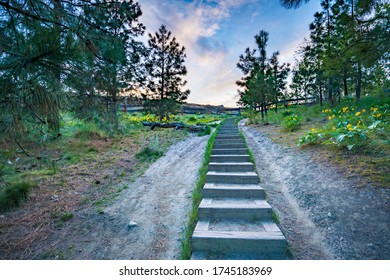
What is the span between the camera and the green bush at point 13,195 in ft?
10.7

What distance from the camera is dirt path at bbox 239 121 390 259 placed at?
2148mm

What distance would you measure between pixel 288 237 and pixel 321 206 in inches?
34.7

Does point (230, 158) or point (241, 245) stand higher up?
point (230, 158)

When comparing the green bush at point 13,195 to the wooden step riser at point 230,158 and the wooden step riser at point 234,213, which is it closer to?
the wooden step riser at point 234,213

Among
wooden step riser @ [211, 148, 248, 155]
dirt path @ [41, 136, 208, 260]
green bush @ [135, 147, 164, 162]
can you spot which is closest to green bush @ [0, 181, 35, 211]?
dirt path @ [41, 136, 208, 260]

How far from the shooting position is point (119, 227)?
2.90 metres

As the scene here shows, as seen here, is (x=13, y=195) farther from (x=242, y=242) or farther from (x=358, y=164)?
(x=358, y=164)

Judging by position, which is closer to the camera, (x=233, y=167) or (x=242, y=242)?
(x=242, y=242)

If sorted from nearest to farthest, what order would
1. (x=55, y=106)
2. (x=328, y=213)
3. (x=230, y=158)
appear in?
1. (x=55, y=106)
2. (x=328, y=213)
3. (x=230, y=158)

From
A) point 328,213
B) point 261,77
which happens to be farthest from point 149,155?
point 261,77

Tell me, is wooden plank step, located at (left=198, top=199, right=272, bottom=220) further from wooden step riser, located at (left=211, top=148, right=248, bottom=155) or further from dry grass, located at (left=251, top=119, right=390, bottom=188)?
wooden step riser, located at (left=211, top=148, right=248, bottom=155)

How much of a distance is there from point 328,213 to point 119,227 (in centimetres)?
328

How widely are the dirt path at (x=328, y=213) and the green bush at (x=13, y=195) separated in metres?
4.77

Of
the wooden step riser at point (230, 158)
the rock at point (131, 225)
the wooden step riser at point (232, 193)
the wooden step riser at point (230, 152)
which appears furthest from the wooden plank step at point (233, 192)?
the wooden step riser at point (230, 152)
